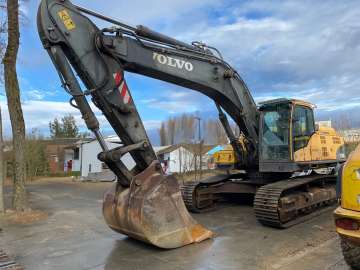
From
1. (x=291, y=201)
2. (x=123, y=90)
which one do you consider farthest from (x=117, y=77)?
(x=291, y=201)

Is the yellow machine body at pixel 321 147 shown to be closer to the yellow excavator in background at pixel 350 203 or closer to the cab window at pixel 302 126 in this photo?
the cab window at pixel 302 126

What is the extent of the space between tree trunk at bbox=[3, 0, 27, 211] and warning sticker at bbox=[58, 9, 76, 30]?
18.1 ft

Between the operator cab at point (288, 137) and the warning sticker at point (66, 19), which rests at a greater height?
the warning sticker at point (66, 19)

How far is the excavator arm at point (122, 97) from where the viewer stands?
5602mm

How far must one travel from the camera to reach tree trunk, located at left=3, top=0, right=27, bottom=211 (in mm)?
10297

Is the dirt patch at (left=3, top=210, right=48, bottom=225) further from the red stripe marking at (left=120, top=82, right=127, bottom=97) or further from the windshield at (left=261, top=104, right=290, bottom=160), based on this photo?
the windshield at (left=261, top=104, right=290, bottom=160)

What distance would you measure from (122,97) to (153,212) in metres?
1.86

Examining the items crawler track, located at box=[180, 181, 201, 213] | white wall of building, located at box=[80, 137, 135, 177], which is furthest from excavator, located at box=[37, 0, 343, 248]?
white wall of building, located at box=[80, 137, 135, 177]

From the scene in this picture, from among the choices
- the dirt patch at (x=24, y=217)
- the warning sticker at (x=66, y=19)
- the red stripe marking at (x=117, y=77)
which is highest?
the warning sticker at (x=66, y=19)

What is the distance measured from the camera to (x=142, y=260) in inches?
219

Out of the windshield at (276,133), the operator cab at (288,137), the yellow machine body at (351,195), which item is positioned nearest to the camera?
Answer: the yellow machine body at (351,195)

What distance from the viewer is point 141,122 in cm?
622

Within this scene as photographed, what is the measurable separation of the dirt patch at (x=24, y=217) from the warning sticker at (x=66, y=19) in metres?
5.26

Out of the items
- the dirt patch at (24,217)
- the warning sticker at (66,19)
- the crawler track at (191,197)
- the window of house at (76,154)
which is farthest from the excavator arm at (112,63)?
the window of house at (76,154)
